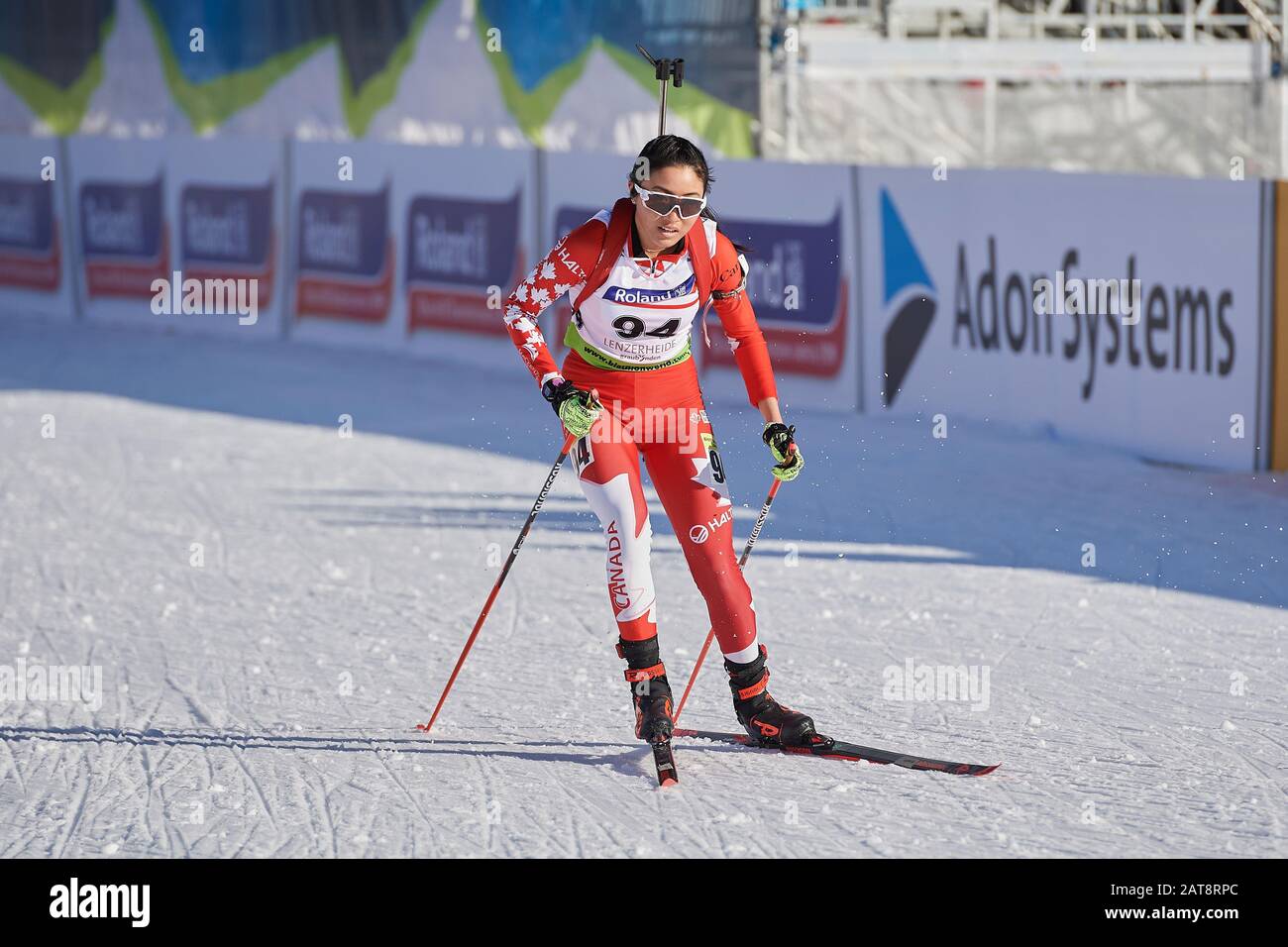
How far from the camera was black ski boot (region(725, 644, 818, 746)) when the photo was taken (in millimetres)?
5828

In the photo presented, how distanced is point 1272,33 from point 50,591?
14573 millimetres

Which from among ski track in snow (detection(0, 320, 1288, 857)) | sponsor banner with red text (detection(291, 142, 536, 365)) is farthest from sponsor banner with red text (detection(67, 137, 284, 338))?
ski track in snow (detection(0, 320, 1288, 857))

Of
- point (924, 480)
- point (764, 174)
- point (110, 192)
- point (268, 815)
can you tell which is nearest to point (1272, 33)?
point (764, 174)

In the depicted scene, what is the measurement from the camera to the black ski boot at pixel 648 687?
5.68 metres

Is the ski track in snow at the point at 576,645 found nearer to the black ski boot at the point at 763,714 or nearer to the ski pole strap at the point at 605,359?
the black ski boot at the point at 763,714

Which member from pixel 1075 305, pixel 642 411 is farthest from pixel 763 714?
pixel 1075 305

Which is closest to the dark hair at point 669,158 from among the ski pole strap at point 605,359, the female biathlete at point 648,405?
the female biathlete at point 648,405

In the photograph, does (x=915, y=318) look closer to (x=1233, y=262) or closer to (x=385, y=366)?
(x=1233, y=262)

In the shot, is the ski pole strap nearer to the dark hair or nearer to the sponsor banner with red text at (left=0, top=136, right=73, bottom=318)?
the dark hair

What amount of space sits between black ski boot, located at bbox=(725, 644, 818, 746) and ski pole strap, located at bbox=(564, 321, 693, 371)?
92 centimetres

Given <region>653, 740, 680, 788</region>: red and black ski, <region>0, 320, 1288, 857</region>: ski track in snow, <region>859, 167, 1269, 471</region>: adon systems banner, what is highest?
<region>859, 167, 1269, 471</region>: adon systems banner

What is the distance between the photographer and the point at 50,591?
334 inches

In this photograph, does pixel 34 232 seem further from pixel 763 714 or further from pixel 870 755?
pixel 870 755

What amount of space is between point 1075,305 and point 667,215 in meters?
6.94
